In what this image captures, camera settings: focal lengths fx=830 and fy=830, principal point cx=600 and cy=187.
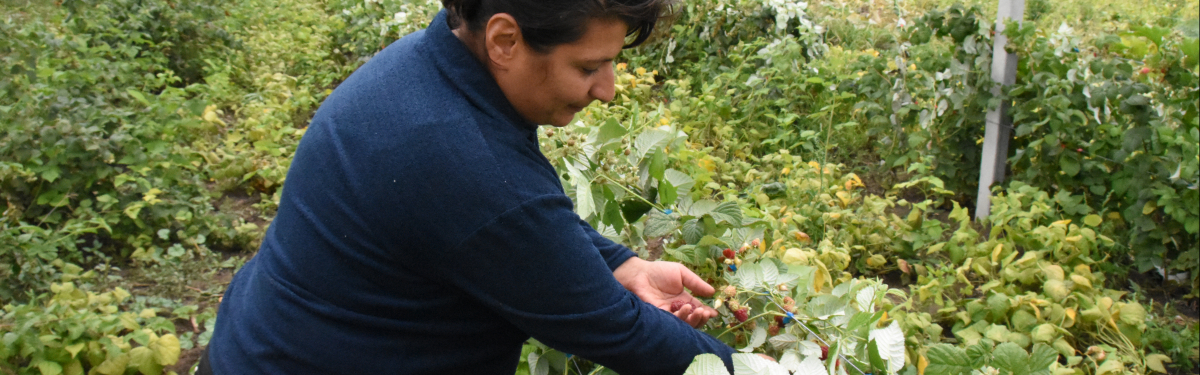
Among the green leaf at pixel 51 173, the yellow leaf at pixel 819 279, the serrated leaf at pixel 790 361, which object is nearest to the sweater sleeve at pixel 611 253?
the serrated leaf at pixel 790 361

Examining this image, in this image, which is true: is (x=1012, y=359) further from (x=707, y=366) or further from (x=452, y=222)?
(x=452, y=222)

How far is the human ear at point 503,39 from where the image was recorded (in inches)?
42.7

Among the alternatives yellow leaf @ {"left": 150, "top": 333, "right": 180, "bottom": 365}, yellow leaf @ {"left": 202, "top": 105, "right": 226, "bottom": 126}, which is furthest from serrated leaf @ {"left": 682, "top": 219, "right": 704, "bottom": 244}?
yellow leaf @ {"left": 202, "top": 105, "right": 226, "bottom": 126}

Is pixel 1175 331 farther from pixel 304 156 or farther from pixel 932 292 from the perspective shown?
pixel 304 156

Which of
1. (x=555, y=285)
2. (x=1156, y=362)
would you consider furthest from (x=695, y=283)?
(x=1156, y=362)

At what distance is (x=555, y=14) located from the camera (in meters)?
1.06

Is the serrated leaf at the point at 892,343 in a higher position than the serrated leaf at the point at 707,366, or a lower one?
lower

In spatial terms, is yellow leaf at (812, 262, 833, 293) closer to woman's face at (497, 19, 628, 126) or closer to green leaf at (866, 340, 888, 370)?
green leaf at (866, 340, 888, 370)

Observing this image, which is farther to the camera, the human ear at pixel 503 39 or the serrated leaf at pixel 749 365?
the serrated leaf at pixel 749 365

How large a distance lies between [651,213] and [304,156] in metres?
0.85

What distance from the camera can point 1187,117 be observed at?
2.60 metres

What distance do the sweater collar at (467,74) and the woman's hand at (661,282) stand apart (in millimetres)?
481

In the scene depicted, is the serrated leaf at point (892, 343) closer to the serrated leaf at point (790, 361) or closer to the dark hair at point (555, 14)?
the serrated leaf at point (790, 361)

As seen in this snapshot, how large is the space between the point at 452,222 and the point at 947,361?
90cm
